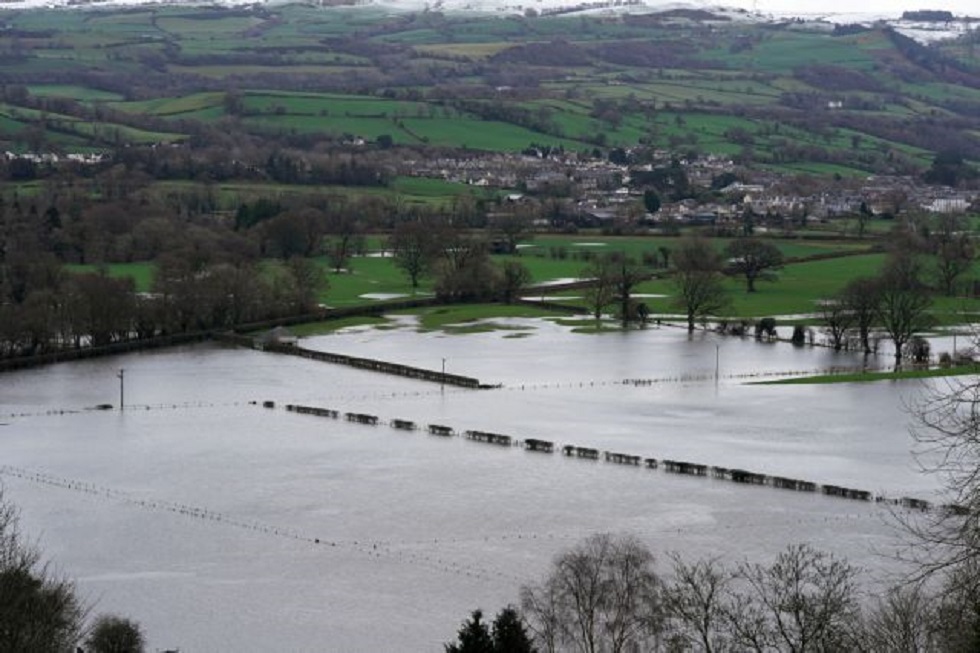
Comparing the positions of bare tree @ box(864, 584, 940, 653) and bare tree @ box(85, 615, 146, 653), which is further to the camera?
bare tree @ box(85, 615, 146, 653)

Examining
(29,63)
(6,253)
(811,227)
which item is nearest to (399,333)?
(6,253)

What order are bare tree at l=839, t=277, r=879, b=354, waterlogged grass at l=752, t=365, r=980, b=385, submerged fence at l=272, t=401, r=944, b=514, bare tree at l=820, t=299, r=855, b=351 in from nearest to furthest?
submerged fence at l=272, t=401, r=944, b=514, waterlogged grass at l=752, t=365, r=980, b=385, bare tree at l=839, t=277, r=879, b=354, bare tree at l=820, t=299, r=855, b=351

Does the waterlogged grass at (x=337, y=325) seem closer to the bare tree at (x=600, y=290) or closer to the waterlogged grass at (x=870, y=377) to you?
the bare tree at (x=600, y=290)

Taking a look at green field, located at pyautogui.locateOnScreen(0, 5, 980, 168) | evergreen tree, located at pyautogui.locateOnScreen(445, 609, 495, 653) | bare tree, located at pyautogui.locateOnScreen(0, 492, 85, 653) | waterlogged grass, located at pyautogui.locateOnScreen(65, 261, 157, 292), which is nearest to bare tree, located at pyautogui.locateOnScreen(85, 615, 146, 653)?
bare tree, located at pyautogui.locateOnScreen(0, 492, 85, 653)

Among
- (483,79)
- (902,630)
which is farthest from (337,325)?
(483,79)

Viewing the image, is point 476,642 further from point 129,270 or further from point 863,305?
point 129,270

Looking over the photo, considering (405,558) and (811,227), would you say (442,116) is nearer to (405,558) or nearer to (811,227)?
(811,227)

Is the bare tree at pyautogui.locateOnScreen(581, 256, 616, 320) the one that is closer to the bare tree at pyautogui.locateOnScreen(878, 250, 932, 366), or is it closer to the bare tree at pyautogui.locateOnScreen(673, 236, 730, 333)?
the bare tree at pyautogui.locateOnScreen(673, 236, 730, 333)
